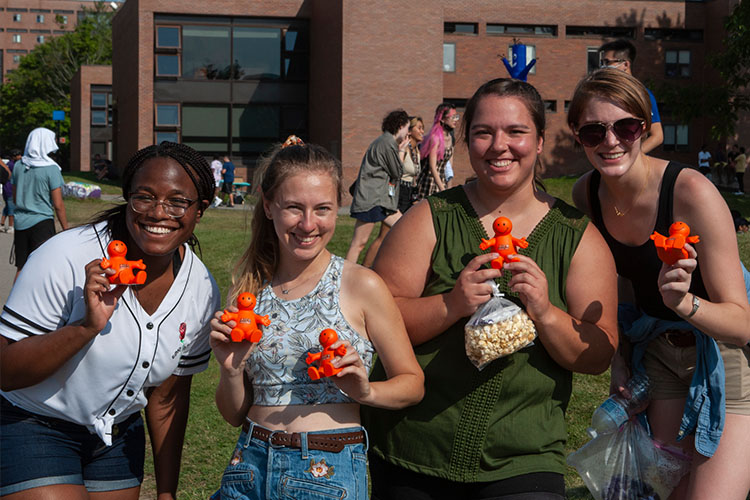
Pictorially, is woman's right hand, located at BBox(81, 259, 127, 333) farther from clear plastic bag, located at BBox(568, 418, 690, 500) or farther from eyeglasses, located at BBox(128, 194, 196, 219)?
clear plastic bag, located at BBox(568, 418, 690, 500)

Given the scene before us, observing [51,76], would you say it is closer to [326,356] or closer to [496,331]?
[326,356]

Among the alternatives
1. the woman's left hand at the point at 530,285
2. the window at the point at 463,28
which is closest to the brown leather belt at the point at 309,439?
the woman's left hand at the point at 530,285

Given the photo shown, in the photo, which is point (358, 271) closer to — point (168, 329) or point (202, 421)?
point (168, 329)

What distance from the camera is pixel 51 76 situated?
80000mm

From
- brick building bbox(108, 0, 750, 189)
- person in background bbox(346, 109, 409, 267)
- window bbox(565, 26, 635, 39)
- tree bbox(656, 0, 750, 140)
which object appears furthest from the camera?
window bbox(565, 26, 635, 39)

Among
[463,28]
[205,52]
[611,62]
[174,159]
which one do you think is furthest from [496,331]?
[463,28]

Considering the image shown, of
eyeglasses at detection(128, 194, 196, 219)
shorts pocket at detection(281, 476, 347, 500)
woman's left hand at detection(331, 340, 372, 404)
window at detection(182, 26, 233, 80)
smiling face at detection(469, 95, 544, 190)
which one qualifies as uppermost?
window at detection(182, 26, 233, 80)

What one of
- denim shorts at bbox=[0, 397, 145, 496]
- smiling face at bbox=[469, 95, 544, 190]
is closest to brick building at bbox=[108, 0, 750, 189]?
smiling face at bbox=[469, 95, 544, 190]

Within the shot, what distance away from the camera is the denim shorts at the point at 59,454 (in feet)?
A: 9.84

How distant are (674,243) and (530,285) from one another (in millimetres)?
518

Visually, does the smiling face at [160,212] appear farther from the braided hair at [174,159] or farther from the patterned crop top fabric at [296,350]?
the patterned crop top fabric at [296,350]

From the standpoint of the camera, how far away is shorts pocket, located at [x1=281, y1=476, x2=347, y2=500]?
2.69 m

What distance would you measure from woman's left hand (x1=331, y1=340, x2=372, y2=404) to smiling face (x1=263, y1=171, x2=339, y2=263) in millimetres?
457

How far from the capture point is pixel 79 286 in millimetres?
3027
